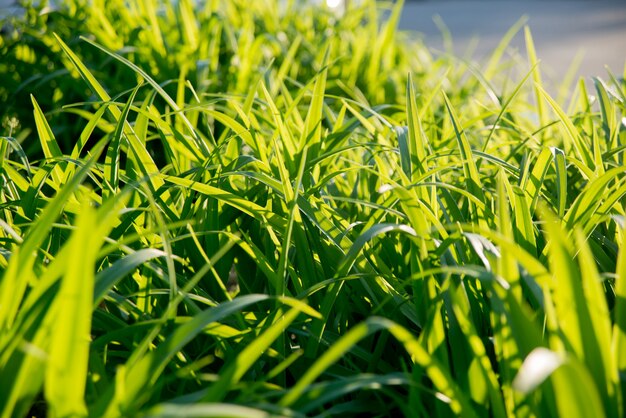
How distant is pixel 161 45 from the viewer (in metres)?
2.31

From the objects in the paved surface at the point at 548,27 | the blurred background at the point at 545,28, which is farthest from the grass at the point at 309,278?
the paved surface at the point at 548,27

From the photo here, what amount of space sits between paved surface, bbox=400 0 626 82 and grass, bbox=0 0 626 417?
3.32 metres

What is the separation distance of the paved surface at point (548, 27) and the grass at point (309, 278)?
332 centimetres

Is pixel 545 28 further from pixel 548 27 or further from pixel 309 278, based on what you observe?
pixel 309 278

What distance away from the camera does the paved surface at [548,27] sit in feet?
18.6

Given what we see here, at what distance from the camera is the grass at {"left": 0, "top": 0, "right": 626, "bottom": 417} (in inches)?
27.0

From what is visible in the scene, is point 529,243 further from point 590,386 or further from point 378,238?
point 590,386

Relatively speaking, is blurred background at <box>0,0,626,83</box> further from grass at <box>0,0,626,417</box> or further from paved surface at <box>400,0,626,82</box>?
grass at <box>0,0,626,417</box>

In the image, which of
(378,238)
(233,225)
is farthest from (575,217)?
(233,225)

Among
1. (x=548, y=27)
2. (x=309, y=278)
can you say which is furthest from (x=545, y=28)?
(x=309, y=278)

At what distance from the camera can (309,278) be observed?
107 centimetres

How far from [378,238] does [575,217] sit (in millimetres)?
293

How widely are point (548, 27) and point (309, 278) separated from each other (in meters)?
7.26

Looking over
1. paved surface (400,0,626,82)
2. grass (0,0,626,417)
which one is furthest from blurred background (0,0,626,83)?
grass (0,0,626,417)
